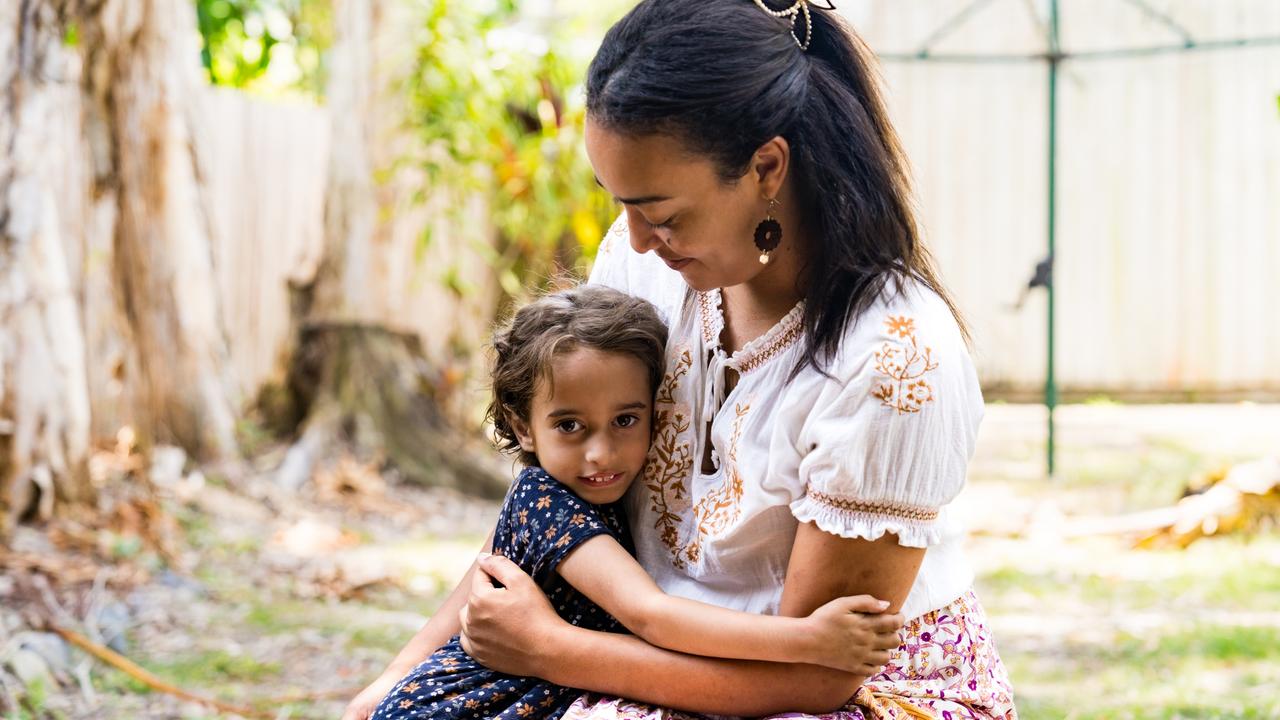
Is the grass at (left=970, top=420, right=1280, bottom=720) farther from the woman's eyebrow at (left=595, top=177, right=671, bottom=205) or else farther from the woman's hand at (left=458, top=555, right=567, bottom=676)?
the woman's eyebrow at (left=595, top=177, right=671, bottom=205)

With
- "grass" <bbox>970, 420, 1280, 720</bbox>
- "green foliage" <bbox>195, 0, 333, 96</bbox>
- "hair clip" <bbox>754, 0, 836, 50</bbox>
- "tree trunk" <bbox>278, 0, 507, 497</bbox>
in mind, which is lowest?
"grass" <bbox>970, 420, 1280, 720</bbox>

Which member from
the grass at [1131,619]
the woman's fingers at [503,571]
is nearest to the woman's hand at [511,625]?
the woman's fingers at [503,571]

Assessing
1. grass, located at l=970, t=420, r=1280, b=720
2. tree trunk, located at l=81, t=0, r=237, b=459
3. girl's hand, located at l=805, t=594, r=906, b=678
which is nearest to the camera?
girl's hand, located at l=805, t=594, r=906, b=678

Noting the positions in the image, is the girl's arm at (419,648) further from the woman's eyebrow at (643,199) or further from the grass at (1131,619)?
the grass at (1131,619)

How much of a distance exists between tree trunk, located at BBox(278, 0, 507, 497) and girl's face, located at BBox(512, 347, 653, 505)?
4.13 m

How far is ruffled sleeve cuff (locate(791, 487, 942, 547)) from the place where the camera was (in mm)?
1575

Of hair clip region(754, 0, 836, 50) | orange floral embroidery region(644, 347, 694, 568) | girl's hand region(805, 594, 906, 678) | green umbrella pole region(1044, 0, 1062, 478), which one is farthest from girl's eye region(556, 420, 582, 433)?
green umbrella pole region(1044, 0, 1062, 478)

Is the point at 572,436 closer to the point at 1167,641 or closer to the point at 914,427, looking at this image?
the point at 914,427

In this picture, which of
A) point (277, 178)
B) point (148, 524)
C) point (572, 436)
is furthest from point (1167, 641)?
point (277, 178)

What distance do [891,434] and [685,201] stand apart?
369mm

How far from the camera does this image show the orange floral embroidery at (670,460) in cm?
188

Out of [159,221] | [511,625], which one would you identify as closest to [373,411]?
[159,221]

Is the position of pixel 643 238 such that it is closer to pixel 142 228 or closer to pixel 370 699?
pixel 370 699

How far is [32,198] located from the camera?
12.0 ft
